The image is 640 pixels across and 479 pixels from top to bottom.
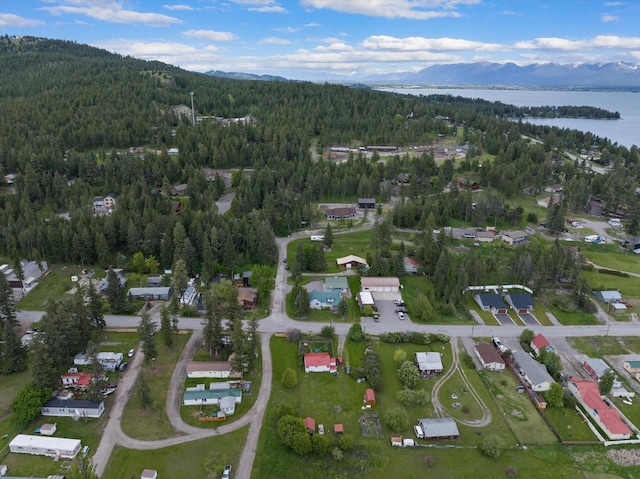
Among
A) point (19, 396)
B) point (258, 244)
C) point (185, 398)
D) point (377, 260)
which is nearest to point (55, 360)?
point (19, 396)

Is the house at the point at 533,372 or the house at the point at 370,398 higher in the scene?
the house at the point at 533,372

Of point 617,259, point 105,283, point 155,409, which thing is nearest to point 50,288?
point 105,283

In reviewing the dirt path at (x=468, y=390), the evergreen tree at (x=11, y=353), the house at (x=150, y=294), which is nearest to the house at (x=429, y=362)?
the dirt path at (x=468, y=390)

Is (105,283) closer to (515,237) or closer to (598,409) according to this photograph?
(598,409)

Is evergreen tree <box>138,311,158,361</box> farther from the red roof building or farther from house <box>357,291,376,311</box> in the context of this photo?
the red roof building

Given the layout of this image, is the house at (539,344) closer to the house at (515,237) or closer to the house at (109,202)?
the house at (515,237)

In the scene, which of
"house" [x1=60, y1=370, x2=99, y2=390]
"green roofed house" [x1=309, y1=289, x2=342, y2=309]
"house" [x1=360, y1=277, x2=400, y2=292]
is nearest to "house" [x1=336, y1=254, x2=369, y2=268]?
"house" [x1=360, y1=277, x2=400, y2=292]

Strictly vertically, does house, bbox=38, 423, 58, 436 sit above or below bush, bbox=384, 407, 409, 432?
below
